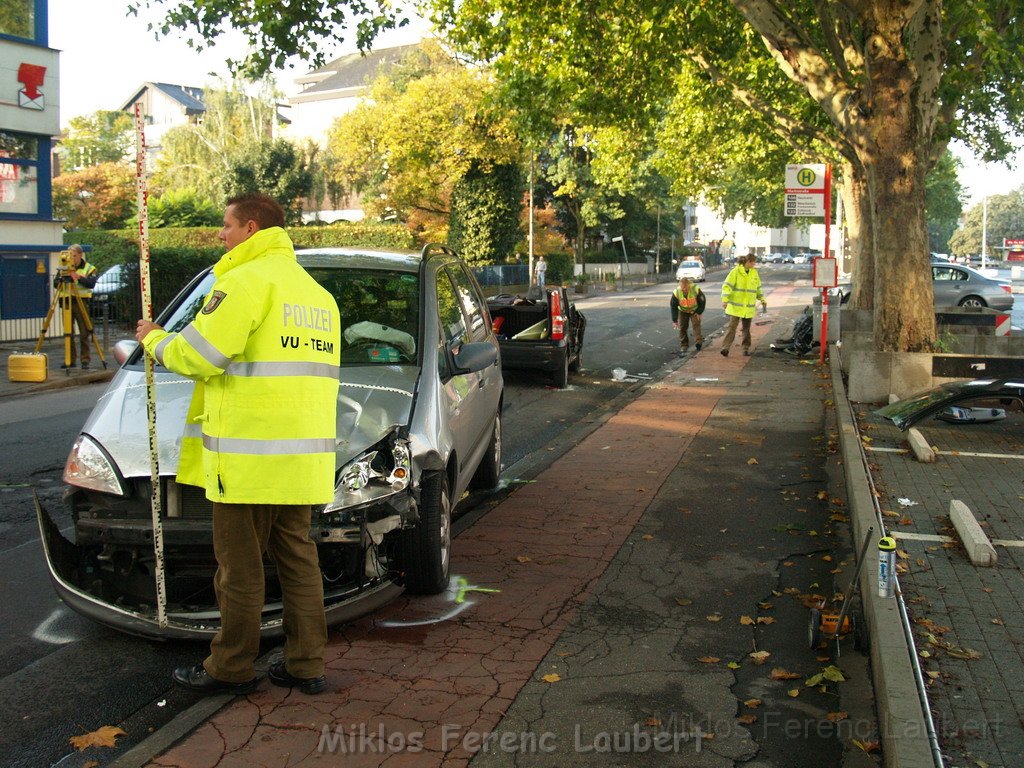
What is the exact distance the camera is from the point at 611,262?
2712 inches

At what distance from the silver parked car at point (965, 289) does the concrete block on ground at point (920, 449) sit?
916 inches

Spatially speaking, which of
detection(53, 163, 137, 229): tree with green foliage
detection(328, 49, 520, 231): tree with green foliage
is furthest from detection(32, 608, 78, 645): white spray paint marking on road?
detection(53, 163, 137, 229): tree with green foliage

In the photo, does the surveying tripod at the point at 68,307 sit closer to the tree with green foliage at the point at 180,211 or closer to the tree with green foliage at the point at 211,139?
the tree with green foliage at the point at 180,211

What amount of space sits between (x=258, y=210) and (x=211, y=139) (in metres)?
56.9

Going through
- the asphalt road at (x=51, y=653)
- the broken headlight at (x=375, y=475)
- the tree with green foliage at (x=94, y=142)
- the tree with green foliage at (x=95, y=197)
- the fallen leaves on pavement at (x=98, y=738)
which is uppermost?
the tree with green foliage at (x=94, y=142)

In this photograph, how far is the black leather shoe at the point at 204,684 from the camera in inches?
167

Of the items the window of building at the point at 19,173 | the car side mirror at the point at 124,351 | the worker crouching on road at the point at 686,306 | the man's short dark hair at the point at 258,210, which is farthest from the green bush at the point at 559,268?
the man's short dark hair at the point at 258,210

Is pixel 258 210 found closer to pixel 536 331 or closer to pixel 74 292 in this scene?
pixel 536 331

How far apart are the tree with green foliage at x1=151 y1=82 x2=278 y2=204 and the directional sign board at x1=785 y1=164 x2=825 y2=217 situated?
141 ft

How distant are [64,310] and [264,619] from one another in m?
13.2

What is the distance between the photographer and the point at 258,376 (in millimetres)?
4016

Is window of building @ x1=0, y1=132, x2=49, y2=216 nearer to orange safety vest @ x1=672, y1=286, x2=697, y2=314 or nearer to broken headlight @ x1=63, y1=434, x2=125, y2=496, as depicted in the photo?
orange safety vest @ x1=672, y1=286, x2=697, y2=314

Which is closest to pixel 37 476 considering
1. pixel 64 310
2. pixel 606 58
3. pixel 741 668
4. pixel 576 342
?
pixel 741 668

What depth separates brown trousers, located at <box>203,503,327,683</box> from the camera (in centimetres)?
412
